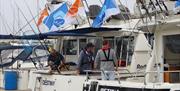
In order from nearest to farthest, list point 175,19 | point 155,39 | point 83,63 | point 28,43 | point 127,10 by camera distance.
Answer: point 175,19, point 155,39, point 83,63, point 127,10, point 28,43

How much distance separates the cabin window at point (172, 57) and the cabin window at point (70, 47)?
5182 millimetres

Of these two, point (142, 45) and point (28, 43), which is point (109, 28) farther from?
point (28, 43)

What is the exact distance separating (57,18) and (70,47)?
1137 mm

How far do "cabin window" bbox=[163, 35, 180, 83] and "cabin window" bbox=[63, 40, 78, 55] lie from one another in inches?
204

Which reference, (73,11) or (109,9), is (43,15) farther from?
(109,9)

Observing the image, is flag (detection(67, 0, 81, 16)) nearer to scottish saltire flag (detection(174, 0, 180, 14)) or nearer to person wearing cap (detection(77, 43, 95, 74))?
person wearing cap (detection(77, 43, 95, 74))

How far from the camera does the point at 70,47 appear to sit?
53.1 feet

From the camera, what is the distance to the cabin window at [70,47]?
16.0 meters

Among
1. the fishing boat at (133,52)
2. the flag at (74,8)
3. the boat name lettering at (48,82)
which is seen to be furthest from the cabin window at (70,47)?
the boat name lettering at (48,82)

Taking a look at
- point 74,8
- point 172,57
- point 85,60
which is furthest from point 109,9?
point 74,8

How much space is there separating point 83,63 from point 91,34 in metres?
2.94

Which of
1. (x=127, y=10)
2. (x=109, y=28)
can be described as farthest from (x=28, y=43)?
(x=109, y=28)

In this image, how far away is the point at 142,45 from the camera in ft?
44.8

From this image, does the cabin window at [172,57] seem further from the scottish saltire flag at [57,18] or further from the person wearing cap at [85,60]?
the scottish saltire flag at [57,18]
